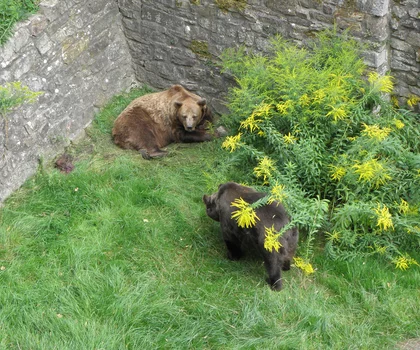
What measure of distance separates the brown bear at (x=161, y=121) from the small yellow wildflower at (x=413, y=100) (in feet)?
7.64

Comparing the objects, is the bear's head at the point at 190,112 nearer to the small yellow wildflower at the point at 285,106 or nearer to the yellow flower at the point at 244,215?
the small yellow wildflower at the point at 285,106

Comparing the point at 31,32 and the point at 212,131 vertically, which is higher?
the point at 31,32

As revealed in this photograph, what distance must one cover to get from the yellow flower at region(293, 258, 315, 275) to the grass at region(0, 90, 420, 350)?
0.10m

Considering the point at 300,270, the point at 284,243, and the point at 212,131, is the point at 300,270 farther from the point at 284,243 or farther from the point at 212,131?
the point at 212,131

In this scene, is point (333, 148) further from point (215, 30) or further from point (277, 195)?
point (215, 30)

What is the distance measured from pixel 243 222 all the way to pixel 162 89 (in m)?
3.72

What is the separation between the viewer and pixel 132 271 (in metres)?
6.20

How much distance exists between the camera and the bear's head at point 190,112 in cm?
824

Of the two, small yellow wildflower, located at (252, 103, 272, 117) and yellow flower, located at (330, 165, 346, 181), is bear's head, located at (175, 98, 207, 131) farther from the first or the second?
yellow flower, located at (330, 165, 346, 181)

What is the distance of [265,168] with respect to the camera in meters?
6.51

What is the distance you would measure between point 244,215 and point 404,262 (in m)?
1.62

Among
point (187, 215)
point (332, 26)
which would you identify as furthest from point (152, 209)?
point (332, 26)

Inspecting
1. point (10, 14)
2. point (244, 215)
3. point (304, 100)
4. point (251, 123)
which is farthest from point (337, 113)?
point (10, 14)

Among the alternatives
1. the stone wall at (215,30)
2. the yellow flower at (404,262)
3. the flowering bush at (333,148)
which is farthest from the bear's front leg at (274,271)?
the stone wall at (215,30)
